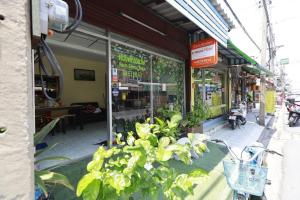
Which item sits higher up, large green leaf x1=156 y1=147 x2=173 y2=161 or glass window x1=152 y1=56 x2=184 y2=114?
glass window x1=152 y1=56 x2=184 y2=114

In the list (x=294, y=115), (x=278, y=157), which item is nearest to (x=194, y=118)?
(x=278, y=157)

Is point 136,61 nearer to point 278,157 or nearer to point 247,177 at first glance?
point 247,177

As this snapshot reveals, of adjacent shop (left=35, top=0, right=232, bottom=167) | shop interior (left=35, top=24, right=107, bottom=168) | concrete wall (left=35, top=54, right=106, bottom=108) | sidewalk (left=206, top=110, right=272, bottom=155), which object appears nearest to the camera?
adjacent shop (left=35, top=0, right=232, bottom=167)

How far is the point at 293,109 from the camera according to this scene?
346 inches

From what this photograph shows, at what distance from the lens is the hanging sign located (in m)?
4.96

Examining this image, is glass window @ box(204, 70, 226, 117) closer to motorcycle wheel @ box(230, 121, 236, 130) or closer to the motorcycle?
motorcycle wheel @ box(230, 121, 236, 130)

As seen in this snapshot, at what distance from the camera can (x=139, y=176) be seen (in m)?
0.97

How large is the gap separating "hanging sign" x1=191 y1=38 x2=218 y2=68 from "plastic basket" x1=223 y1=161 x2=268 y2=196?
3362mm

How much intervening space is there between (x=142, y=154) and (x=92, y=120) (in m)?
7.63

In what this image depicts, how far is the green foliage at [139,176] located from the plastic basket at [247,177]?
139 cm

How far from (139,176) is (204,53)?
16.2 feet

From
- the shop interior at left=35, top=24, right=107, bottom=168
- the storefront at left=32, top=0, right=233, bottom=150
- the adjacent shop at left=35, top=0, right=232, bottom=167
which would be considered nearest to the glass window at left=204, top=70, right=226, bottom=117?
the adjacent shop at left=35, top=0, right=232, bottom=167

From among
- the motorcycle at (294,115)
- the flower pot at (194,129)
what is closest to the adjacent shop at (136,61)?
the flower pot at (194,129)

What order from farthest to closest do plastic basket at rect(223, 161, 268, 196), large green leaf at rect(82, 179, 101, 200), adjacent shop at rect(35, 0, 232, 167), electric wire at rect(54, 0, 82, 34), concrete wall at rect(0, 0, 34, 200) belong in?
adjacent shop at rect(35, 0, 232, 167), plastic basket at rect(223, 161, 268, 196), electric wire at rect(54, 0, 82, 34), large green leaf at rect(82, 179, 101, 200), concrete wall at rect(0, 0, 34, 200)
